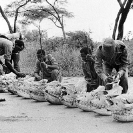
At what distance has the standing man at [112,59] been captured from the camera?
6.33 m

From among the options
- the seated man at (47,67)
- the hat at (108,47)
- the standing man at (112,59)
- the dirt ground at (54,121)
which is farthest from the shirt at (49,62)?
the hat at (108,47)

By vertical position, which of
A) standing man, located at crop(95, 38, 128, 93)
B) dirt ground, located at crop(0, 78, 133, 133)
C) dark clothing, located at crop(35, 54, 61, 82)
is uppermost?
standing man, located at crop(95, 38, 128, 93)

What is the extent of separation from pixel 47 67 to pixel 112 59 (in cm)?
293

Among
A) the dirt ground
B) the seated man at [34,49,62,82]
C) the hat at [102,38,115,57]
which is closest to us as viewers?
the dirt ground

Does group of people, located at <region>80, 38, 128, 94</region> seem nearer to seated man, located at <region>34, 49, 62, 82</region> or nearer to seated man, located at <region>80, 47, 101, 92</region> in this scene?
seated man, located at <region>80, 47, 101, 92</region>

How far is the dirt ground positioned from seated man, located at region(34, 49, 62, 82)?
1745mm

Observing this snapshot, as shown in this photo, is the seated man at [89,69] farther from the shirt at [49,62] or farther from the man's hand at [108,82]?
the shirt at [49,62]

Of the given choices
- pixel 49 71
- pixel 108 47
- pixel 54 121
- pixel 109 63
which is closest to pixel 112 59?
pixel 109 63

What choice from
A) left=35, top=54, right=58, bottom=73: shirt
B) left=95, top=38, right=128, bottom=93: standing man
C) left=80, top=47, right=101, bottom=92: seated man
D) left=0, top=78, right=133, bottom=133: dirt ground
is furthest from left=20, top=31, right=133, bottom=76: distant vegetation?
left=0, top=78, right=133, bottom=133: dirt ground

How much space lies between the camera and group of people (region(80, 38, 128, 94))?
20.8 feet

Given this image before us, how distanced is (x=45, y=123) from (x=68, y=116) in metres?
0.72

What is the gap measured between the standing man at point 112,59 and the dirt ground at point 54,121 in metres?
0.79

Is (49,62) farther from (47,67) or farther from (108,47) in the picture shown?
(108,47)

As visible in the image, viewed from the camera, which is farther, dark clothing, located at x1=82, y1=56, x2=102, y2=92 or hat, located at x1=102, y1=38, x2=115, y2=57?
dark clothing, located at x1=82, y1=56, x2=102, y2=92
